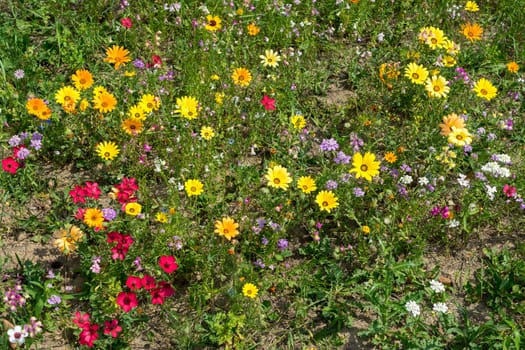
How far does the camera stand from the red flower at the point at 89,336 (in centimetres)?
301

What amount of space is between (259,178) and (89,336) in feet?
5.51

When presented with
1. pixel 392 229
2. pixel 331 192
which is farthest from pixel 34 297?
pixel 392 229

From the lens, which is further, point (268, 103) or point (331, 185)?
point (268, 103)

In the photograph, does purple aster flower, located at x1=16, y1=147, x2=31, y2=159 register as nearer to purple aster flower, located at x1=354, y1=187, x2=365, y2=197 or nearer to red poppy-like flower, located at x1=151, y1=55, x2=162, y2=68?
red poppy-like flower, located at x1=151, y1=55, x2=162, y2=68

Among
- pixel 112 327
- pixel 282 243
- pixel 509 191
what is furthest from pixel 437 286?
pixel 112 327

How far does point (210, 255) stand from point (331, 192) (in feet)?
3.33

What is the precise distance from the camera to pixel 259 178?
3.97 m

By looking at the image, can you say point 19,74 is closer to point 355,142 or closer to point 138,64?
point 138,64

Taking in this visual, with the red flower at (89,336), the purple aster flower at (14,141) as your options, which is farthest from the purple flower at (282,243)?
the purple aster flower at (14,141)

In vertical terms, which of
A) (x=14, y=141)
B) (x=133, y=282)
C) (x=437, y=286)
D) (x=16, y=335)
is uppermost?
(x=14, y=141)

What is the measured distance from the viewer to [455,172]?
4180 millimetres

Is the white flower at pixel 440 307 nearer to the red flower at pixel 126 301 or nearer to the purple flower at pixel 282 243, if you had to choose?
the purple flower at pixel 282 243

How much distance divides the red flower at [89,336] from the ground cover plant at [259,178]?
20mm

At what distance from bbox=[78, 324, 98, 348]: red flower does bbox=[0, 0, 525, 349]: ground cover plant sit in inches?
0.8
